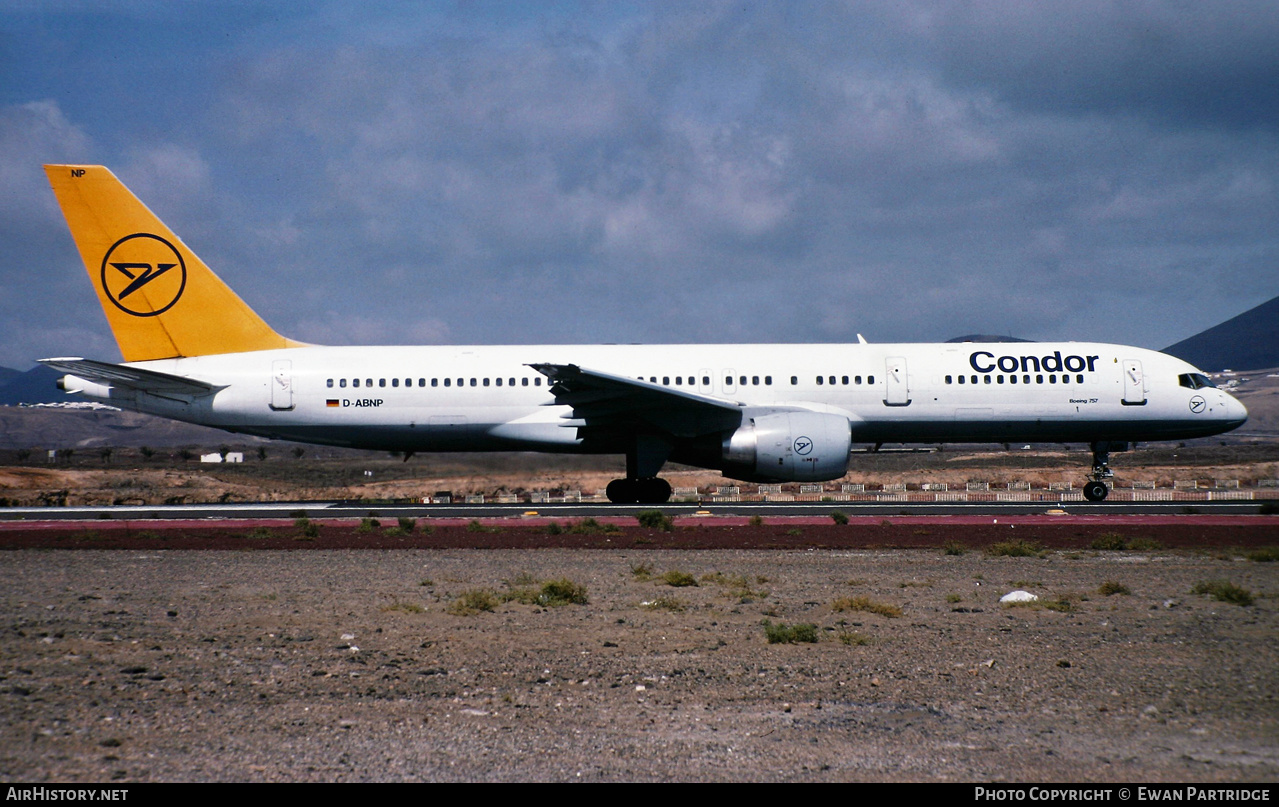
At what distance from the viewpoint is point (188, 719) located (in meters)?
5.20

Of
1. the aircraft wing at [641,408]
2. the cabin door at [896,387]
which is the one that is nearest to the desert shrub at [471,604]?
the aircraft wing at [641,408]

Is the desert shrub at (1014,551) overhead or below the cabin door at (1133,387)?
below

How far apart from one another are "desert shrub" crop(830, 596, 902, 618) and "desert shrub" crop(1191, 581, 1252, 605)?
3.30 meters

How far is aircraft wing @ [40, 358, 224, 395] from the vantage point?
19328mm

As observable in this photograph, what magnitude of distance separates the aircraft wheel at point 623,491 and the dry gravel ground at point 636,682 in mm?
10863

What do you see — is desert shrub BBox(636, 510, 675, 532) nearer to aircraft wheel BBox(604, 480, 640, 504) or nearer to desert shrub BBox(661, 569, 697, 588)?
aircraft wheel BBox(604, 480, 640, 504)

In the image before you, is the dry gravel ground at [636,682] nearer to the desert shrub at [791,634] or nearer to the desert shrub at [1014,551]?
the desert shrub at [791,634]

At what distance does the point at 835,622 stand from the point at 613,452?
13290 millimetres

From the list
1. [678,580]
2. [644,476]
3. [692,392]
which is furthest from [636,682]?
[692,392]

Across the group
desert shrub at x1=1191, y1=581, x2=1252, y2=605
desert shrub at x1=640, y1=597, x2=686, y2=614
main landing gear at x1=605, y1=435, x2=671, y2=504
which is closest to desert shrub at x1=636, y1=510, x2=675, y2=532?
main landing gear at x1=605, y1=435, x2=671, y2=504

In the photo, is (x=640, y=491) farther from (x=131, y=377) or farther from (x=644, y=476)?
(x=131, y=377)

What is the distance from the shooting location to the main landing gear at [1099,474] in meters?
22.3

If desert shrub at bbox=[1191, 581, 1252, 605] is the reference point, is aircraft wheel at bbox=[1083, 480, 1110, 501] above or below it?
above
